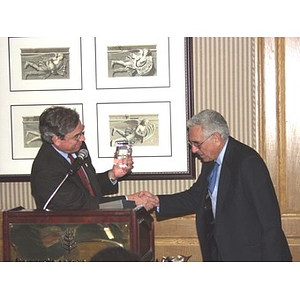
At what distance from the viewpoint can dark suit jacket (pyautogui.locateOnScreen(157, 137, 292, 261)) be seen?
3605 mm

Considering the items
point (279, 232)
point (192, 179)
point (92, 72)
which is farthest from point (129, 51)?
point (279, 232)

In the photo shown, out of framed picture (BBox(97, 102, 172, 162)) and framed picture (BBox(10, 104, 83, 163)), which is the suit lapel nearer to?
framed picture (BBox(97, 102, 172, 162))

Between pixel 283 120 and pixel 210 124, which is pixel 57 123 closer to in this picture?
pixel 210 124

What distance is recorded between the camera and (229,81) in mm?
4699

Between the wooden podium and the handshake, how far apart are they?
1.05 metres

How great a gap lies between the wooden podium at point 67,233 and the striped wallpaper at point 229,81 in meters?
1.78

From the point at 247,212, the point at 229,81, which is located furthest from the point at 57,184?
the point at 229,81

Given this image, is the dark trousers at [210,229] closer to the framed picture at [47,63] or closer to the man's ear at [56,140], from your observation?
the man's ear at [56,140]

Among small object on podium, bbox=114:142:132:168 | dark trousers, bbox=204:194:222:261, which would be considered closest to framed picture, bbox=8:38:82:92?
small object on podium, bbox=114:142:132:168

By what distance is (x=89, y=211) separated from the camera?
310 centimetres

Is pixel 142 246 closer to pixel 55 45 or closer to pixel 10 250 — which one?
pixel 10 250

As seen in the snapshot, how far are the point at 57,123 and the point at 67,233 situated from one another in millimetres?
967

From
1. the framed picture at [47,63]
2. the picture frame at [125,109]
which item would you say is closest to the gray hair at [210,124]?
the picture frame at [125,109]
